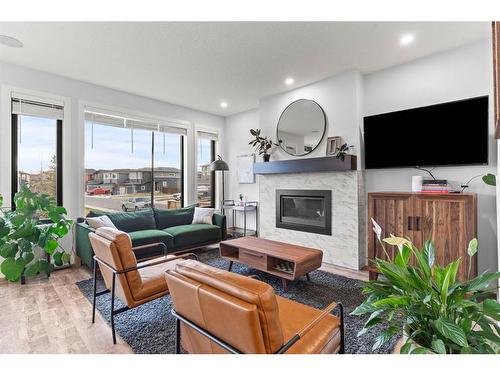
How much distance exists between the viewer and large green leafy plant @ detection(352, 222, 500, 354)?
81 cm

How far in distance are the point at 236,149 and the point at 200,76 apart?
7.40 ft

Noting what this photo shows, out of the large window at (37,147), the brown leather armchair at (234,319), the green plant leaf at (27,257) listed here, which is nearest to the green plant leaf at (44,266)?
the green plant leaf at (27,257)

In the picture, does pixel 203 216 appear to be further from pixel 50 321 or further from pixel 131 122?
pixel 50 321

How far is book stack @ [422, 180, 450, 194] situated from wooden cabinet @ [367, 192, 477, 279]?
0.24 metres

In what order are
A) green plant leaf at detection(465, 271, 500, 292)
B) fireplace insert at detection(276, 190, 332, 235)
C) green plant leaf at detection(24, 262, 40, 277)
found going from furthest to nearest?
1. fireplace insert at detection(276, 190, 332, 235)
2. green plant leaf at detection(24, 262, 40, 277)
3. green plant leaf at detection(465, 271, 500, 292)

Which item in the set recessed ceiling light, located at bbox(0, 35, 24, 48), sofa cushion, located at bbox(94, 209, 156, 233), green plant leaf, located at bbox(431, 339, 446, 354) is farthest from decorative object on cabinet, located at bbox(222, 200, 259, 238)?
green plant leaf, located at bbox(431, 339, 446, 354)

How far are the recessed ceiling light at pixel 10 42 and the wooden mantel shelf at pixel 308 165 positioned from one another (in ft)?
11.3

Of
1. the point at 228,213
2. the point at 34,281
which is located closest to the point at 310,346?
the point at 34,281

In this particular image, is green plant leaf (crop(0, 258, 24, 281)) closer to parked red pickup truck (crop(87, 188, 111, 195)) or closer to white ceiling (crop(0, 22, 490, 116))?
parked red pickup truck (crop(87, 188, 111, 195))

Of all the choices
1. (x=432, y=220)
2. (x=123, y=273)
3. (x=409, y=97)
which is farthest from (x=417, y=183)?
(x=123, y=273)

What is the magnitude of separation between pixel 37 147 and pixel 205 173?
9.85 ft

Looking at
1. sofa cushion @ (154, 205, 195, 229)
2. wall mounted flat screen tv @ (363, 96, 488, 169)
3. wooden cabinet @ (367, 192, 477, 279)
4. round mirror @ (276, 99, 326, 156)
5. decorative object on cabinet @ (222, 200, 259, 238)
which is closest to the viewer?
wooden cabinet @ (367, 192, 477, 279)

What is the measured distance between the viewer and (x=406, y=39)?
2746mm

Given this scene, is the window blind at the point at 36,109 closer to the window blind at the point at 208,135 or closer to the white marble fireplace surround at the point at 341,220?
the window blind at the point at 208,135
